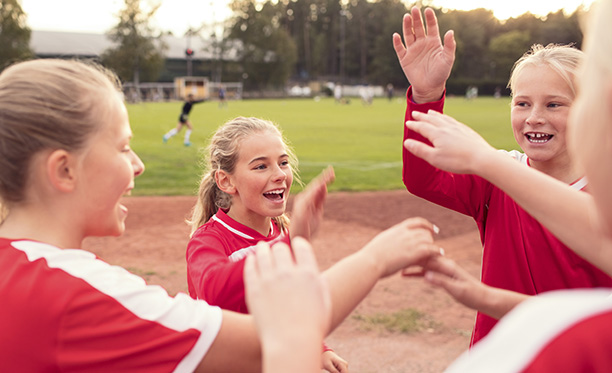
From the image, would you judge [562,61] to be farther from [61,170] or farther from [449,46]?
[61,170]

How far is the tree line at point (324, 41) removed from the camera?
217 feet

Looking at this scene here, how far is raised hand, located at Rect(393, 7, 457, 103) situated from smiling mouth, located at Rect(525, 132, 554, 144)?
593mm

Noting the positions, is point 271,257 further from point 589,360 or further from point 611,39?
point 611,39

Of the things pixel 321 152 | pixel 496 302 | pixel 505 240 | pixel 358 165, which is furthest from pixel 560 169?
pixel 321 152

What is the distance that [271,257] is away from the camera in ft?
3.55

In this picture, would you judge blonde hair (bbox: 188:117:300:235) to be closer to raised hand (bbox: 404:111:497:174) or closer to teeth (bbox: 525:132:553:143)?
teeth (bbox: 525:132:553:143)

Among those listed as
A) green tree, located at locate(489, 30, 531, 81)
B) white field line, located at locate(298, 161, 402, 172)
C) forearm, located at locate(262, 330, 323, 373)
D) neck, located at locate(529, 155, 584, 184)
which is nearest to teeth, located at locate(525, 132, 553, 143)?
neck, located at locate(529, 155, 584, 184)

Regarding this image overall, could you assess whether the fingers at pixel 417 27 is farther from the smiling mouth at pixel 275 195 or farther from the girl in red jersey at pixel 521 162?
the smiling mouth at pixel 275 195

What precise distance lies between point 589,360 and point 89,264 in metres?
1.20

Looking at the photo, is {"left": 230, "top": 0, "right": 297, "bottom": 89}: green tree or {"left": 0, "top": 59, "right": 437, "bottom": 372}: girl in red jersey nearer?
{"left": 0, "top": 59, "right": 437, "bottom": 372}: girl in red jersey

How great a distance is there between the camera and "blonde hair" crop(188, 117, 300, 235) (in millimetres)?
3006

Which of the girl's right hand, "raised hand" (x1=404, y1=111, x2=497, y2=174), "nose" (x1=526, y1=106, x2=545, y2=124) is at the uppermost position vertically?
"nose" (x1=526, y1=106, x2=545, y2=124)

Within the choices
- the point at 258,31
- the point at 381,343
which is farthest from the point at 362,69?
the point at 381,343

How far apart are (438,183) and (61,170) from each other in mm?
1694
